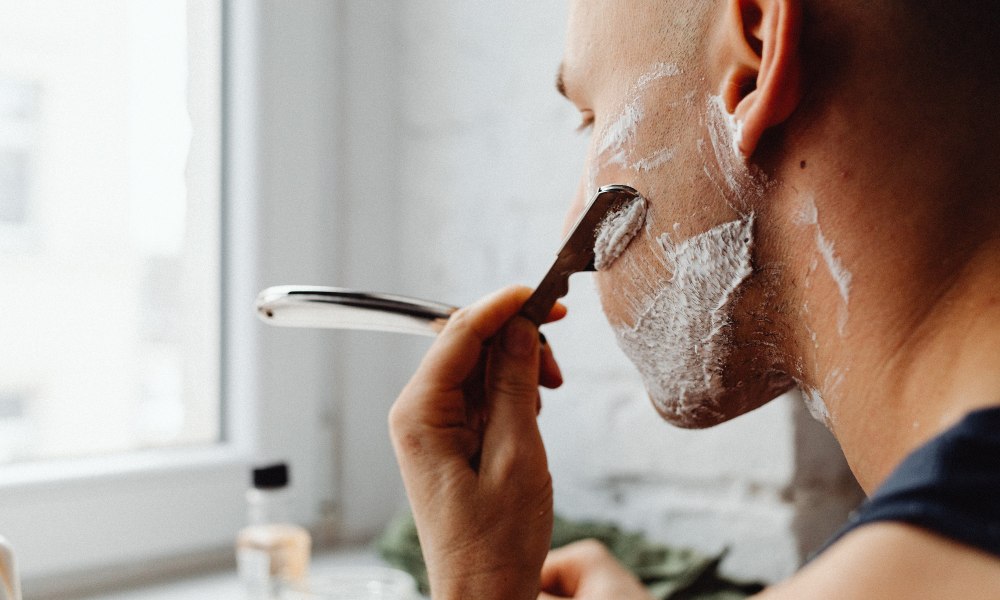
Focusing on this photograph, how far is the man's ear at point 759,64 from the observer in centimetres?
39

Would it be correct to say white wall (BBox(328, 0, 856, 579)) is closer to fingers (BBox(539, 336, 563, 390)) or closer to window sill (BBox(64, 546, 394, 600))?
window sill (BBox(64, 546, 394, 600))

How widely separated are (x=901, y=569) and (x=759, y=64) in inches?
9.4

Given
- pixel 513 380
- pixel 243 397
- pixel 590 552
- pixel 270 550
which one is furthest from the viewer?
pixel 243 397

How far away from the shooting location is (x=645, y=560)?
2.46 feet

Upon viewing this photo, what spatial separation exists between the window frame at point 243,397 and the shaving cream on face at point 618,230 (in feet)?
1.57

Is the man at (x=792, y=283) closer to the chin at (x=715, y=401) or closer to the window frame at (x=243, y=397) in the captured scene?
the chin at (x=715, y=401)

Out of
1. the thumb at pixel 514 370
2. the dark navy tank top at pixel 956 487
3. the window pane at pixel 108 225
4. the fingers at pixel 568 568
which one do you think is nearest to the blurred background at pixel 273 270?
the window pane at pixel 108 225

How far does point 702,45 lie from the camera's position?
45 cm

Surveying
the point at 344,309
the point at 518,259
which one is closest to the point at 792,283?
the point at 344,309

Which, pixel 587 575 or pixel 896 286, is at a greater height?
pixel 896 286

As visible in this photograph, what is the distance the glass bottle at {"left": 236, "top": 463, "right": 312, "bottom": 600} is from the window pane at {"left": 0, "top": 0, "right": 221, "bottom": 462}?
161mm

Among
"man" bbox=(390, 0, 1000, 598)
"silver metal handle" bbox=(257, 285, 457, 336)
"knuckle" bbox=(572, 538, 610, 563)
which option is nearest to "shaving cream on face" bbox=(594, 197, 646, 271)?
"man" bbox=(390, 0, 1000, 598)

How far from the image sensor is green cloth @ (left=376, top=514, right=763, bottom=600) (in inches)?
27.2

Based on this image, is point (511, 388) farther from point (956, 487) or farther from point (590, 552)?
point (956, 487)
